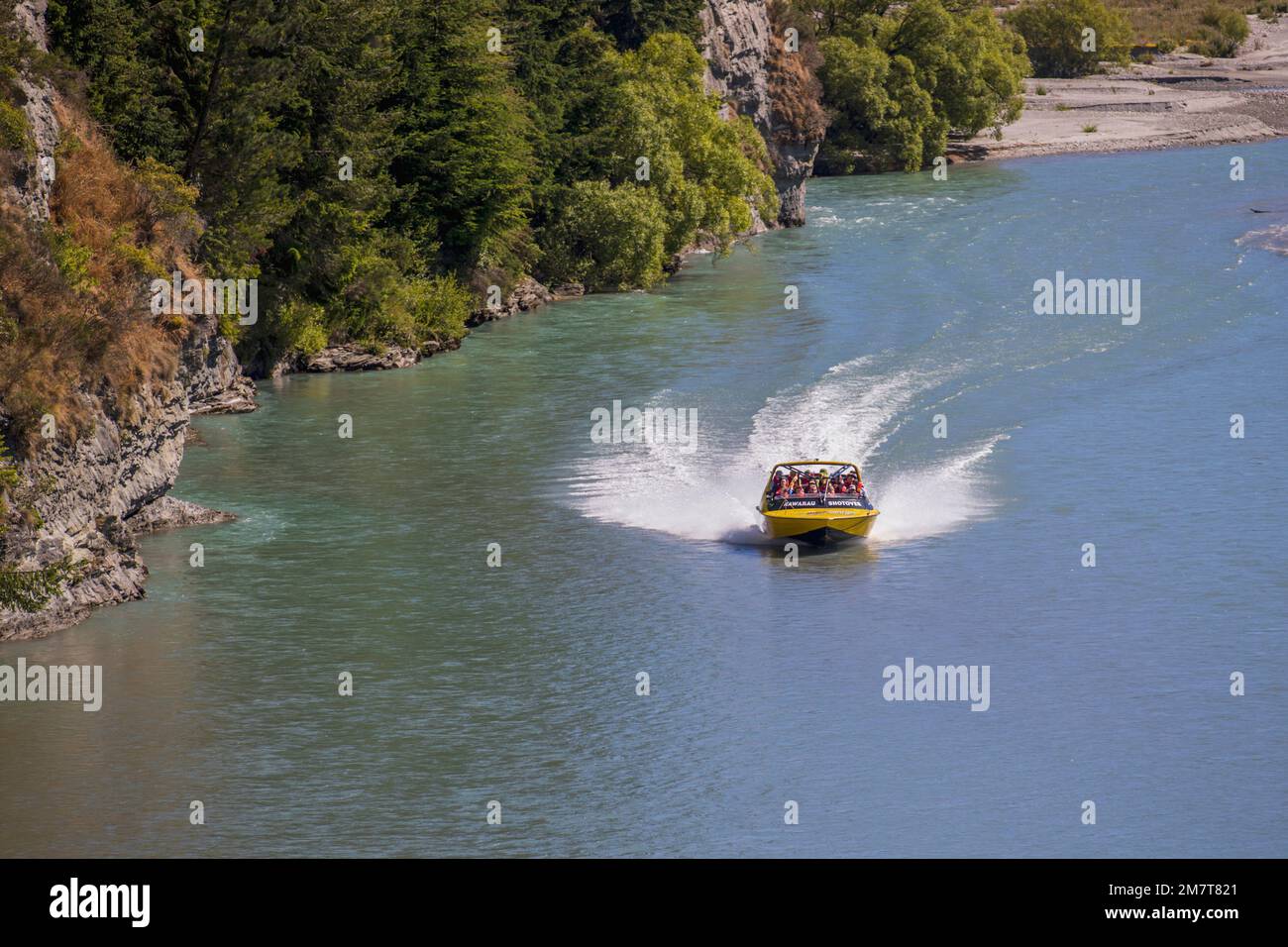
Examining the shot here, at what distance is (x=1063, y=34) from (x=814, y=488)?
466 feet

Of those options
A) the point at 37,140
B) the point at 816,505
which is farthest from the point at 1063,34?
the point at 37,140

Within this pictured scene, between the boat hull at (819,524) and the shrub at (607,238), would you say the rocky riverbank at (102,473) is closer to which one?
the boat hull at (819,524)

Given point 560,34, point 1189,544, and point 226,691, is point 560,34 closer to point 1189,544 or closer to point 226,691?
point 1189,544

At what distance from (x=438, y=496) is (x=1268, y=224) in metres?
62.8

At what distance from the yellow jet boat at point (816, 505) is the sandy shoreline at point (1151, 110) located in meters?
99.9

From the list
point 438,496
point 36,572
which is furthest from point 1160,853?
point 438,496

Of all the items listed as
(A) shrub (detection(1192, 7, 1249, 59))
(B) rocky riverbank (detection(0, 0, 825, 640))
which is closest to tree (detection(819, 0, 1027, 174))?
(A) shrub (detection(1192, 7, 1249, 59))

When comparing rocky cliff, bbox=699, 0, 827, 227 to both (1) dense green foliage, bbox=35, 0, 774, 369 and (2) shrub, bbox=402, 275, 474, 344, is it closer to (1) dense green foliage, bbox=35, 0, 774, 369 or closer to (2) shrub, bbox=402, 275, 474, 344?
(1) dense green foliage, bbox=35, 0, 774, 369

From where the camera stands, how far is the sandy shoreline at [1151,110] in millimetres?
147375

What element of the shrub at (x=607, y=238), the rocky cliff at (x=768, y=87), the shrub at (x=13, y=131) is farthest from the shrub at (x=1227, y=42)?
the shrub at (x=13, y=131)

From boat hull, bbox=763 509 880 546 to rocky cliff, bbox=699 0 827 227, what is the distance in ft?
217

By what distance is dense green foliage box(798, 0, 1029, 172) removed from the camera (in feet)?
444

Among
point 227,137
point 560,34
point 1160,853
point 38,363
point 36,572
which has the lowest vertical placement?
point 1160,853
